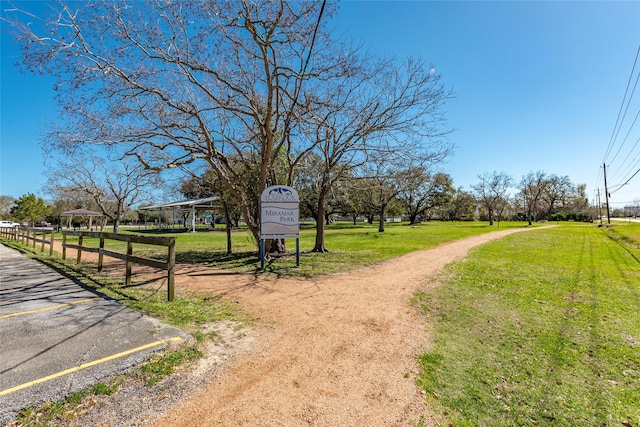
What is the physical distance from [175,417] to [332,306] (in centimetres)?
326

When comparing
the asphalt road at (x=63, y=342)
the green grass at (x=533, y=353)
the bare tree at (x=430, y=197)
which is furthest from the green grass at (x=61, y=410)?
the bare tree at (x=430, y=197)

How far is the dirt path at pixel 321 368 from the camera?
93.7 inches

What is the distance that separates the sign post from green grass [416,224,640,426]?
4.51 m

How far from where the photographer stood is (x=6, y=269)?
8148mm

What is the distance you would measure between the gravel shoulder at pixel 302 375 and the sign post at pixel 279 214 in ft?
11.7

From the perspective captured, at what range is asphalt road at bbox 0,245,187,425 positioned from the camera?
2.52m

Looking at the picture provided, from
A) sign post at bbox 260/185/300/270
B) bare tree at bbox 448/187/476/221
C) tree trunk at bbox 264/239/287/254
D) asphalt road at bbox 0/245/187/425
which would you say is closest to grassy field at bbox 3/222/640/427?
asphalt road at bbox 0/245/187/425

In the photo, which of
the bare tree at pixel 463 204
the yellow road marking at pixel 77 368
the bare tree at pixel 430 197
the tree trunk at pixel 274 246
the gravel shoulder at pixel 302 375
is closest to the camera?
the gravel shoulder at pixel 302 375

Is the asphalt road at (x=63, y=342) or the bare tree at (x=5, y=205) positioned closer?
the asphalt road at (x=63, y=342)

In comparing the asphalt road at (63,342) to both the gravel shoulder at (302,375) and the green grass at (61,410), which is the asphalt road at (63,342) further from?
the gravel shoulder at (302,375)

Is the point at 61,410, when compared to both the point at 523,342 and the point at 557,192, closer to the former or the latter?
the point at 523,342

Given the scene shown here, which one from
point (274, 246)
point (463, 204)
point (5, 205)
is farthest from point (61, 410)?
point (5, 205)

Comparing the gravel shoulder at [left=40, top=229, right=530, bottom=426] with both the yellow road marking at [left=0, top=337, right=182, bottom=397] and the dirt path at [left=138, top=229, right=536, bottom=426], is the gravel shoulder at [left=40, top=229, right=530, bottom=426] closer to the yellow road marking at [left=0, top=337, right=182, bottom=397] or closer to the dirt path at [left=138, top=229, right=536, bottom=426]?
the dirt path at [left=138, top=229, right=536, bottom=426]

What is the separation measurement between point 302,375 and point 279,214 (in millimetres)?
6504
